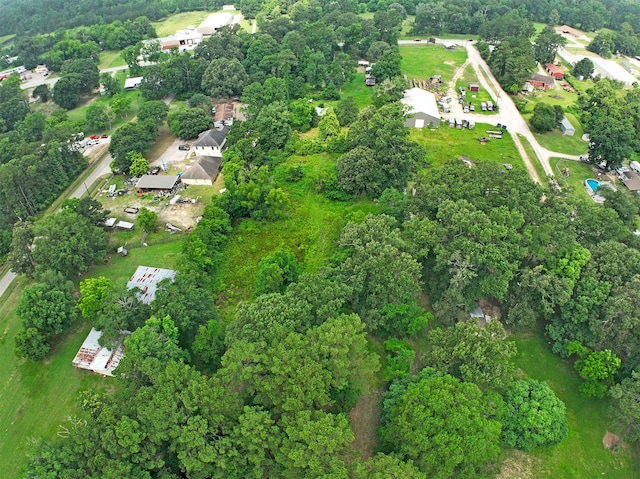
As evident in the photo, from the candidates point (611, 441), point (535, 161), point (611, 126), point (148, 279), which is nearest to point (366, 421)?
point (611, 441)

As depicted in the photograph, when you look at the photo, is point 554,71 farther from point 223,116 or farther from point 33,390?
point 33,390

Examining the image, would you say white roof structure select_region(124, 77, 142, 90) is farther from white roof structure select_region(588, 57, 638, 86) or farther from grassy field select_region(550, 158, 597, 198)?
white roof structure select_region(588, 57, 638, 86)

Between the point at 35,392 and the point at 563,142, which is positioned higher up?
the point at 35,392

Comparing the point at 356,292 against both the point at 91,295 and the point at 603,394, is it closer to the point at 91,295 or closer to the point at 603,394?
the point at 603,394

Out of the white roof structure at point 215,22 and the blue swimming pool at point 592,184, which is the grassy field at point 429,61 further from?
the white roof structure at point 215,22

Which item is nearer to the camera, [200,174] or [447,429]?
[447,429]

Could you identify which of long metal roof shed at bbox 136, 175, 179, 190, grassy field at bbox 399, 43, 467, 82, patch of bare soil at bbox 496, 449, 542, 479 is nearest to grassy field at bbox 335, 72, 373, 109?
grassy field at bbox 399, 43, 467, 82

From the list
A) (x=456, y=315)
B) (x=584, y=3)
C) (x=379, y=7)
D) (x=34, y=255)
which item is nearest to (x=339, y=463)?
(x=456, y=315)
